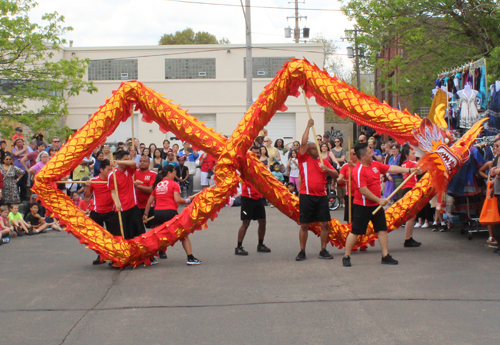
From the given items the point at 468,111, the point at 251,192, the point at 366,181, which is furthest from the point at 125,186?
the point at 468,111

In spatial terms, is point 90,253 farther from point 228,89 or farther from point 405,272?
point 228,89

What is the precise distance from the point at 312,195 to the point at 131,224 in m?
2.67

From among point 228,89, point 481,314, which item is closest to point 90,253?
point 481,314

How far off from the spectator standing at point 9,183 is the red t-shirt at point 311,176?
274 inches

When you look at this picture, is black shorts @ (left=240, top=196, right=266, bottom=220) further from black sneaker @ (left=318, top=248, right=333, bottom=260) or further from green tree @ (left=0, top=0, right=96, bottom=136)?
green tree @ (left=0, top=0, right=96, bottom=136)

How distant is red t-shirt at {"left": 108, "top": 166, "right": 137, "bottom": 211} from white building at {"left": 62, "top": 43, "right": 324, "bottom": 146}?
20.1 m

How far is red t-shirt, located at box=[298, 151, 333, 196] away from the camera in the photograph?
25.5 ft

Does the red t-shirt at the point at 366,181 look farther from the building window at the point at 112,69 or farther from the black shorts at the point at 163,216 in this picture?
the building window at the point at 112,69

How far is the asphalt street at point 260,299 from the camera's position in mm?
4633

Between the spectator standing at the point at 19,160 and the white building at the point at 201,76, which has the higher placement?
the white building at the point at 201,76

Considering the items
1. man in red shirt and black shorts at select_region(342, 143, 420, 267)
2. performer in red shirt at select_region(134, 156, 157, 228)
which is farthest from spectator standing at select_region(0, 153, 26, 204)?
man in red shirt and black shorts at select_region(342, 143, 420, 267)

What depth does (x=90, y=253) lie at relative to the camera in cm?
906

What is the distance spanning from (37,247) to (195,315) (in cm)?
566

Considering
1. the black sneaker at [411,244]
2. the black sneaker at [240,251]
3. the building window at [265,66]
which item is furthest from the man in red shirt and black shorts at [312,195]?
the building window at [265,66]
